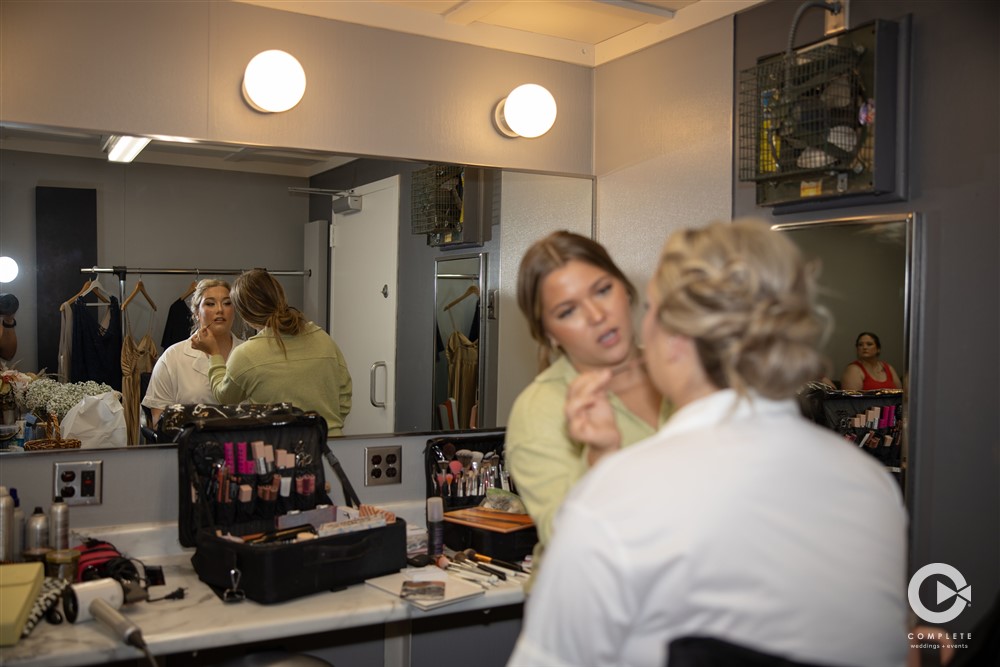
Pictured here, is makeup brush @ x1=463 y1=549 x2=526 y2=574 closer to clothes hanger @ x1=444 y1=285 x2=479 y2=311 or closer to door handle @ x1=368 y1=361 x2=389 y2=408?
door handle @ x1=368 y1=361 x2=389 y2=408

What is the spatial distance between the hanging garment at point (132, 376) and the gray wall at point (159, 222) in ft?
0.08

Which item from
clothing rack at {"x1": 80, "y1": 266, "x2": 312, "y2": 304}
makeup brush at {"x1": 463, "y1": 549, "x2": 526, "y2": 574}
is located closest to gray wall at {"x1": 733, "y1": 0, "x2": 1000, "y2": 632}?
makeup brush at {"x1": 463, "y1": 549, "x2": 526, "y2": 574}

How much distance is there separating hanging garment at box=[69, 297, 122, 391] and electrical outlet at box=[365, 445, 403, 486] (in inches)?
27.1

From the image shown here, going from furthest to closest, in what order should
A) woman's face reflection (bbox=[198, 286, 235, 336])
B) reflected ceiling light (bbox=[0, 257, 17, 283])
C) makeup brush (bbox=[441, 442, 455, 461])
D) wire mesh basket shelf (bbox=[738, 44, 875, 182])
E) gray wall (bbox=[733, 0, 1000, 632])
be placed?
makeup brush (bbox=[441, 442, 455, 461]) < woman's face reflection (bbox=[198, 286, 235, 336]) < reflected ceiling light (bbox=[0, 257, 17, 283]) < wire mesh basket shelf (bbox=[738, 44, 875, 182]) < gray wall (bbox=[733, 0, 1000, 632])

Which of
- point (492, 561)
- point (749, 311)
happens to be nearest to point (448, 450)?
point (492, 561)

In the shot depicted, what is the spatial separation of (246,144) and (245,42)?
264mm

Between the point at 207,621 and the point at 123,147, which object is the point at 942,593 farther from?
the point at 123,147

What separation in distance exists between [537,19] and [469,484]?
4.51 ft

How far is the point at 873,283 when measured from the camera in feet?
6.81

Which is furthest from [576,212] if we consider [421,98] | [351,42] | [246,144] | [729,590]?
[729,590]

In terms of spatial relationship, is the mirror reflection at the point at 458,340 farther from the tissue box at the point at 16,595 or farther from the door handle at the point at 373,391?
the tissue box at the point at 16,595

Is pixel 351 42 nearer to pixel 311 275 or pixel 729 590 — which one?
pixel 311 275

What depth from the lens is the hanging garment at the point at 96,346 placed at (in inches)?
85.7

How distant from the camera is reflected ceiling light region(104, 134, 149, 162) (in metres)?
2.21
